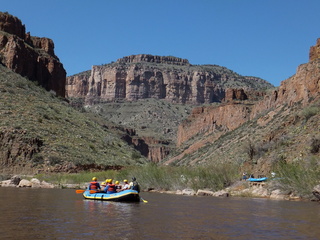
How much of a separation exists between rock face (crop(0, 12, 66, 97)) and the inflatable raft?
50.9 metres

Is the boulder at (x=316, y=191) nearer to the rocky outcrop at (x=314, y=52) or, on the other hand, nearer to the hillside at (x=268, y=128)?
the hillside at (x=268, y=128)

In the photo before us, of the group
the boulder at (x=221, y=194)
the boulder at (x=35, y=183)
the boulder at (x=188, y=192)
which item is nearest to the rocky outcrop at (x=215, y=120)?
the boulder at (x=35, y=183)

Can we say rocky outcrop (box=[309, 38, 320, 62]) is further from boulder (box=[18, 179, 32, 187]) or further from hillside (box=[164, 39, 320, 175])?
boulder (box=[18, 179, 32, 187])

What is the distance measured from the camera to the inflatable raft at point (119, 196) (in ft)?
79.8

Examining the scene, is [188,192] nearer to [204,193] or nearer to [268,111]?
[204,193]

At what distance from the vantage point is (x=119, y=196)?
2477 centimetres

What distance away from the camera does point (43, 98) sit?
66.6 meters

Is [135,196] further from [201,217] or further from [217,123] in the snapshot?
[217,123]

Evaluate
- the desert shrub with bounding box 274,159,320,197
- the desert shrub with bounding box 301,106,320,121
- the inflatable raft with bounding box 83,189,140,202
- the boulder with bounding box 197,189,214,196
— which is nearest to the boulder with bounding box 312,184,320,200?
the desert shrub with bounding box 274,159,320,197

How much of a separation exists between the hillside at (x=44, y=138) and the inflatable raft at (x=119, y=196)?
22.2 meters

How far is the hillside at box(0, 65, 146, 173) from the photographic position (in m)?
48.2

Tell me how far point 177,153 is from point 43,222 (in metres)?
82.6

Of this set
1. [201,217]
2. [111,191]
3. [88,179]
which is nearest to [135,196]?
[111,191]

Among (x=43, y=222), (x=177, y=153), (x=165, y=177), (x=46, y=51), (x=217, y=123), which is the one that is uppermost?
(x=46, y=51)
